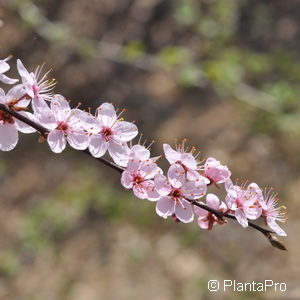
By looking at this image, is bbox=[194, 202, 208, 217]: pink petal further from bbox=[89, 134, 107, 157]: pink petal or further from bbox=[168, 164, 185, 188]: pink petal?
bbox=[89, 134, 107, 157]: pink petal

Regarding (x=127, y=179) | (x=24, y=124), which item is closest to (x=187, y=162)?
(x=127, y=179)

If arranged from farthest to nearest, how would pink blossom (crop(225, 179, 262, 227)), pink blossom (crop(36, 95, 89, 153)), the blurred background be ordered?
the blurred background → pink blossom (crop(225, 179, 262, 227)) → pink blossom (crop(36, 95, 89, 153))

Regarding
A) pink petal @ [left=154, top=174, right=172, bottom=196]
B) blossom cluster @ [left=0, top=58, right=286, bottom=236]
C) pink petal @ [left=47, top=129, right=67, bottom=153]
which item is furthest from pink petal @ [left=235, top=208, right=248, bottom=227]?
pink petal @ [left=47, top=129, right=67, bottom=153]

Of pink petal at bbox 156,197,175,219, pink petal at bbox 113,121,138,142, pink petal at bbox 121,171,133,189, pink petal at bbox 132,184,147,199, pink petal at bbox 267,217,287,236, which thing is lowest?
pink petal at bbox 267,217,287,236

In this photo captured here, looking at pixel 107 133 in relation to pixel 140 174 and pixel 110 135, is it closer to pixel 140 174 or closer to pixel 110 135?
pixel 110 135

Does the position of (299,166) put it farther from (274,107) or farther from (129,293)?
(129,293)

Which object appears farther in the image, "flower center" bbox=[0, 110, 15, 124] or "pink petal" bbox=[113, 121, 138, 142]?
"pink petal" bbox=[113, 121, 138, 142]

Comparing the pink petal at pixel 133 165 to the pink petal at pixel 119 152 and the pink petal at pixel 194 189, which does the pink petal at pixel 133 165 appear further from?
the pink petal at pixel 194 189
